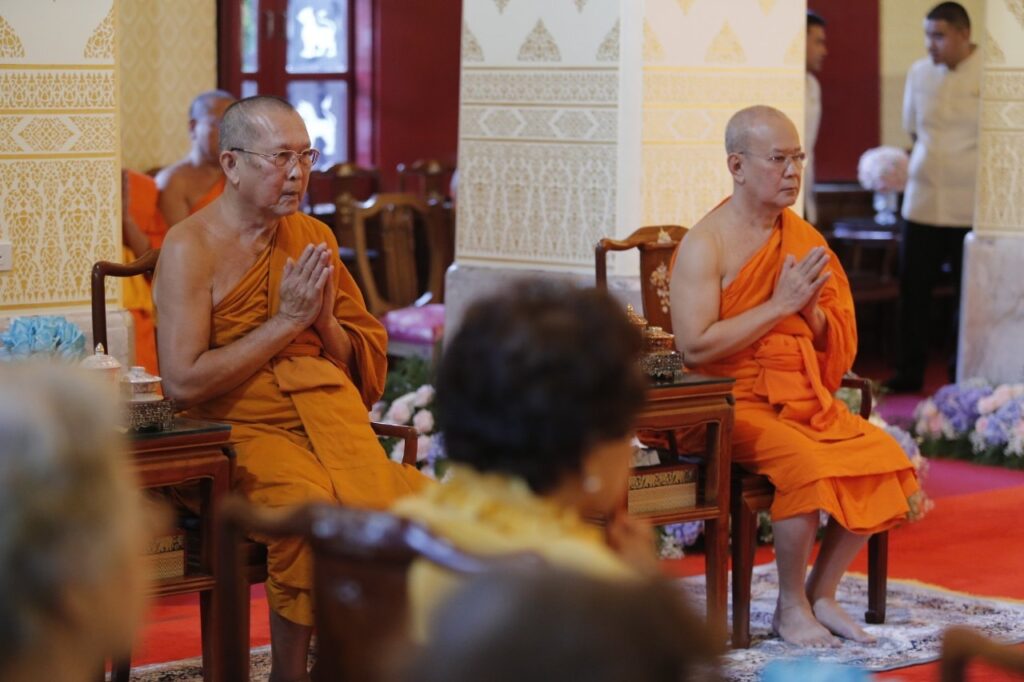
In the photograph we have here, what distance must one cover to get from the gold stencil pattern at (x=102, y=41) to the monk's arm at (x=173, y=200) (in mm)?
2288

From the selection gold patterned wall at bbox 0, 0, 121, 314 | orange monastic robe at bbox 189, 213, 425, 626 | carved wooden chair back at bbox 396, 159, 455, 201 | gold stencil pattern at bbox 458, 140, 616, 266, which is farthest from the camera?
carved wooden chair back at bbox 396, 159, 455, 201

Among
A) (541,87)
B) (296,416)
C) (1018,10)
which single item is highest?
(1018,10)

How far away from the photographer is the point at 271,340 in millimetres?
3705

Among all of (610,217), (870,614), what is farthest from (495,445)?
(610,217)

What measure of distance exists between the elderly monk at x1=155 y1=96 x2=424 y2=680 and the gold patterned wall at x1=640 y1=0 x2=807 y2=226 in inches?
88.1

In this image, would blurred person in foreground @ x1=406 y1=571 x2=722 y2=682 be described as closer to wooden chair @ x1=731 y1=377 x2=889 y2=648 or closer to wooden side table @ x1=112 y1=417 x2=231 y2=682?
wooden side table @ x1=112 y1=417 x2=231 y2=682

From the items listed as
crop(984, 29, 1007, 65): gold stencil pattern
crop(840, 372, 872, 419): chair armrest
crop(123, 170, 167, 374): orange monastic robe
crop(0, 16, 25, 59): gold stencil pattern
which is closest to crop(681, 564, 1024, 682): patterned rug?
crop(840, 372, 872, 419): chair armrest

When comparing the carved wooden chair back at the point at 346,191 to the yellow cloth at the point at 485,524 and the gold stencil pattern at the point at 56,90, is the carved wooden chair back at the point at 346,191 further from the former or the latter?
the yellow cloth at the point at 485,524

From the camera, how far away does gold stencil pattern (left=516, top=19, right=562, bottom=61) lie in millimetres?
5988

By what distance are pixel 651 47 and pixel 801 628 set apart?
94.1 inches

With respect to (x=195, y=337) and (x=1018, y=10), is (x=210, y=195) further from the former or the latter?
(x=1018, y=10)

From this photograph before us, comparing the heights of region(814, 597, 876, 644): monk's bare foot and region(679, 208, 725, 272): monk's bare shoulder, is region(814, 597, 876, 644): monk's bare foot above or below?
below

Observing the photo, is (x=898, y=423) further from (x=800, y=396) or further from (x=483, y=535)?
(x=483, y=535)

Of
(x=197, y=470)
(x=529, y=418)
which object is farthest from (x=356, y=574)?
(x=197, y=470)
